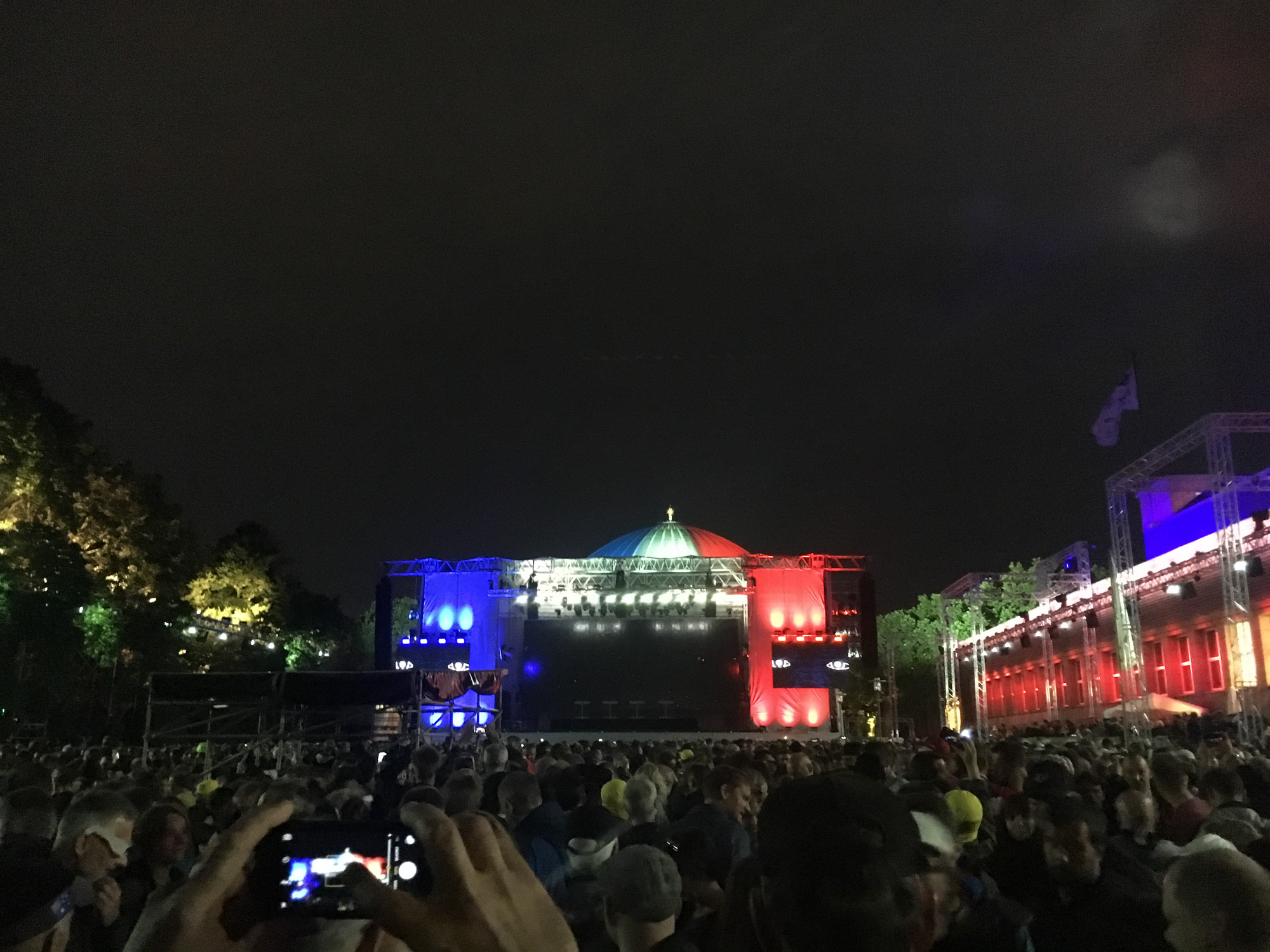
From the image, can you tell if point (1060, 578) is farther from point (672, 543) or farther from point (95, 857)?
point (95, 857)

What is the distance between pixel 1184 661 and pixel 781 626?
17.1 meters

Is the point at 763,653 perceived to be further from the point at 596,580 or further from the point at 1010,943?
the point at 1010,943

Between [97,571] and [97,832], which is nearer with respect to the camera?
[97,832]

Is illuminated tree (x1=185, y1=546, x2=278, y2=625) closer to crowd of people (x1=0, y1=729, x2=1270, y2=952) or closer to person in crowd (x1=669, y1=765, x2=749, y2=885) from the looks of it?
crowd of people (x1=0, y1=729, x2=1270, y2=952)

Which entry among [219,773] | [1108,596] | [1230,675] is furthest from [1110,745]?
[219,773]

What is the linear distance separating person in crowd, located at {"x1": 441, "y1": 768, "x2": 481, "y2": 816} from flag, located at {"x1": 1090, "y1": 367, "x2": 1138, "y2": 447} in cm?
3255

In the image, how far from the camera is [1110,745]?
76.7 feet

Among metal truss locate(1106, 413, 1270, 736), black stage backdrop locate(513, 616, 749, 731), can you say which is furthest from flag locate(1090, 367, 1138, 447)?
black stage backdrop locate(513, 616, 749, 731)

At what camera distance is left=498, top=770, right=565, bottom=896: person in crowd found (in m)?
5.17

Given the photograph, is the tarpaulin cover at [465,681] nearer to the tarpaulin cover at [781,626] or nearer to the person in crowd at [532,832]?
the person in crowd at [532,832]

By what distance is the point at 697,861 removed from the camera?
3.63 metres

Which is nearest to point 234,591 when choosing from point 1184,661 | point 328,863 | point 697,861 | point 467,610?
point 467,610

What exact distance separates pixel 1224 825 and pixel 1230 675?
24.2 m

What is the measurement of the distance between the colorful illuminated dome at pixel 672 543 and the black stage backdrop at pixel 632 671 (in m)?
10.7
